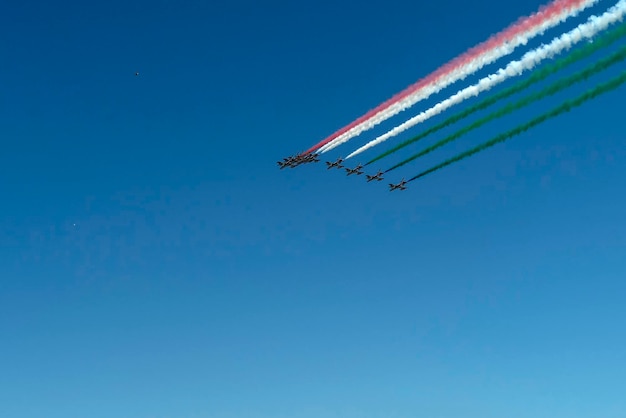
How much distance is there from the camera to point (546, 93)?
29500mm

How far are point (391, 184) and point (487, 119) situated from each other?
2427cm

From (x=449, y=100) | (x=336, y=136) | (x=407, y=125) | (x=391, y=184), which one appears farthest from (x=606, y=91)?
(x=391, y=184)

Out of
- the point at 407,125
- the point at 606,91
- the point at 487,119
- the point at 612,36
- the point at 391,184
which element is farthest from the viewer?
the point at 391,184

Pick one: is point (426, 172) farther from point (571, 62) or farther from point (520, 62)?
point (571, 62)

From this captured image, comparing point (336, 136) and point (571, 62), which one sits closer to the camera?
point (571, 62)

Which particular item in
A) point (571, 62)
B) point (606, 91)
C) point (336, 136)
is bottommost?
point (606, 91)

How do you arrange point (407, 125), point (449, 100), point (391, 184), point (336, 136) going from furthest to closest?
point (391, 184) < point (336, 136) < point (407, 125) < point (449, 100)

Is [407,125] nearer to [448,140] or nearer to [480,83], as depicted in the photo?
[448,140]

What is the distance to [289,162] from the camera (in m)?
61.0

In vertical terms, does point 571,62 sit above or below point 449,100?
below

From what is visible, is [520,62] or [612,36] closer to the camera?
[612,36]

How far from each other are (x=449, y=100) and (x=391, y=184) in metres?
21.7

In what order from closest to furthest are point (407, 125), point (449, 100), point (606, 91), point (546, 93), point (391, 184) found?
1. point (606, 91)
2. point (546, 93)
3. point (449, 100)
4. point (407, 125)
5. point (391, 184)

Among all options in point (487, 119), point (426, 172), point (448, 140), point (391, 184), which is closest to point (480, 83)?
point (487, 119)
